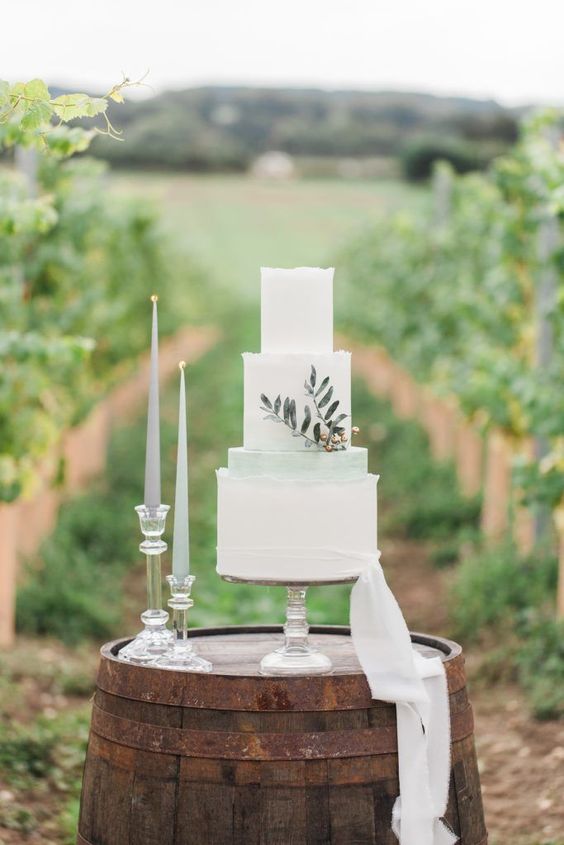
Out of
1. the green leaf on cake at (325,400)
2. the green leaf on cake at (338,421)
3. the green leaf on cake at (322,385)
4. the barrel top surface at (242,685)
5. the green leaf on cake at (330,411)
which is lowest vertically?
the barrel top surface at (242,685)

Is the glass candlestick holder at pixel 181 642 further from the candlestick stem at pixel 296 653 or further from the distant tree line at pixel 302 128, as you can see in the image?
the distant tree line at pixel 302 128

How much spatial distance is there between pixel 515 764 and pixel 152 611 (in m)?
3.13

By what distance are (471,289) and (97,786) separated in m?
9.80

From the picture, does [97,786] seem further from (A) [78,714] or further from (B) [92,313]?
(B) [92,313]

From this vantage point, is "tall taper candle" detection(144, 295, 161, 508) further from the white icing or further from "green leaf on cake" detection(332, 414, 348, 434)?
"green leaf on cake" detection(332, 414, 348, 434)

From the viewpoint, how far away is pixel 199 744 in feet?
11.2

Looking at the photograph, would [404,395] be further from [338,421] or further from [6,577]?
[338,421]

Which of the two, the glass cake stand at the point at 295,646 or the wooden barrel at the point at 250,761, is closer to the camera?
the wooden barrel at the point at 250,761

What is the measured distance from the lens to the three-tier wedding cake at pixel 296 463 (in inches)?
140

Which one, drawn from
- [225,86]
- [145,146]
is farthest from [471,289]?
[225,86]

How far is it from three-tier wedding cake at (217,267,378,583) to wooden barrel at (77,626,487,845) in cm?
31

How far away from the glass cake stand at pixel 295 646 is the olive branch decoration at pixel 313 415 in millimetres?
362

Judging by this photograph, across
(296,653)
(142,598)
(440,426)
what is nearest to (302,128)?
(440,426)

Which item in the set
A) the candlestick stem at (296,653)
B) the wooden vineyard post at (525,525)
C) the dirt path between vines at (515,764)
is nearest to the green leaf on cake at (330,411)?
the candlestick stem at (296,653)
